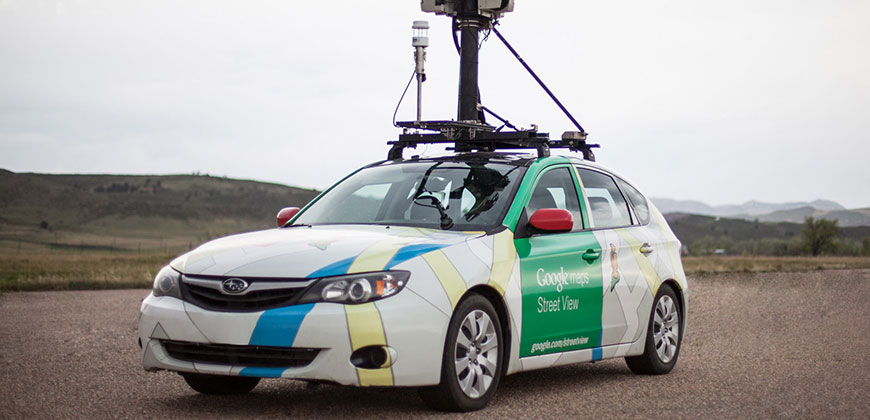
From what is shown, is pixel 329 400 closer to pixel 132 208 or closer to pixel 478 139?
pixel 478 139

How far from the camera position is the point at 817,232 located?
89.1 m

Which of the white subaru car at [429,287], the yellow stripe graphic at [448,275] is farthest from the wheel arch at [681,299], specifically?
the yellow stripe graphic at [448,275]

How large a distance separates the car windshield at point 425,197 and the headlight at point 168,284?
146cm

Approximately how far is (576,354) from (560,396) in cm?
36

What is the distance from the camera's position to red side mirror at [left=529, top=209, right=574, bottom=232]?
25.1 feet

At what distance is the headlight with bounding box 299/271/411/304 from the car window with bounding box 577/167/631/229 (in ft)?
9.18

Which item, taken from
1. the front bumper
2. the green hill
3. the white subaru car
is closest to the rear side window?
the white subaru car

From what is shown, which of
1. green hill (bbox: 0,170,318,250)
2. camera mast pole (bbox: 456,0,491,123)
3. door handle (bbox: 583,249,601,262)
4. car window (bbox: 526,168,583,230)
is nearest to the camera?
car window (bbox: 526,168,583,230)

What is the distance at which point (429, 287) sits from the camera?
21.6 feet

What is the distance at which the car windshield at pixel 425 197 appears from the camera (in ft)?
25.4

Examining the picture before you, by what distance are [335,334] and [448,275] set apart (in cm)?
88

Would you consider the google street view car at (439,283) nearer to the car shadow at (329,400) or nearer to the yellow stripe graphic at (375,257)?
the yellow stripe graphic at (375,257)

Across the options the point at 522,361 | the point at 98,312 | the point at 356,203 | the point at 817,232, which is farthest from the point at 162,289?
the point at 817,232

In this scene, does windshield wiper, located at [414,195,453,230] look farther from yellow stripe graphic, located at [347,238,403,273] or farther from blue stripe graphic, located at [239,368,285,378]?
blue stripe graphic, located at [239,368,285,378]
